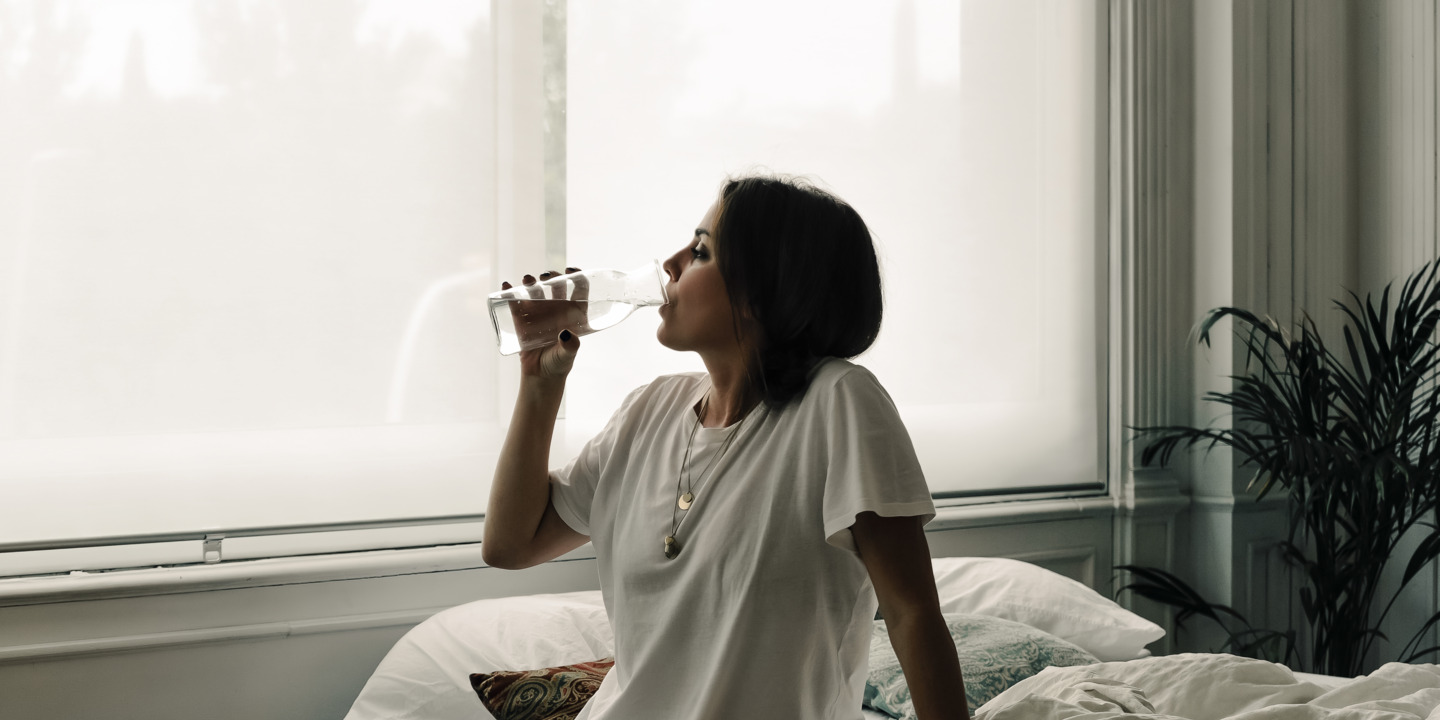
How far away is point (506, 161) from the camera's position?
222cm

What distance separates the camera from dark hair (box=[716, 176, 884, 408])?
1.10m

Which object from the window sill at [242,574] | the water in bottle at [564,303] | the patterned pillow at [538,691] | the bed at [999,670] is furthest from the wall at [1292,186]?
the water in bottle at [564,303]

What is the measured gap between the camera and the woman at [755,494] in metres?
0.97

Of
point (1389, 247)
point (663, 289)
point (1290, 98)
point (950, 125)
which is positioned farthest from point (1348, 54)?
point (663, 289)

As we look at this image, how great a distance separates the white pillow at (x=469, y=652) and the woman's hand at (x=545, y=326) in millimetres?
693

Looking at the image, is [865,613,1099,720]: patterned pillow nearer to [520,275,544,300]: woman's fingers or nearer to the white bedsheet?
the white bedsheet

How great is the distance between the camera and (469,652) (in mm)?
1764

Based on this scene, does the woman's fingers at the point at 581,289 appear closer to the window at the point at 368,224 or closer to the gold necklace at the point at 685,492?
the gold necklace at the point at 685,492

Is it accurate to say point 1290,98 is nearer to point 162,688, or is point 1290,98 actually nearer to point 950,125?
point 950,125

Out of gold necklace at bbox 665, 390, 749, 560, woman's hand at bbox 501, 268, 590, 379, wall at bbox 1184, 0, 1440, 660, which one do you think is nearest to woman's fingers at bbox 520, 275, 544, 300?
woman's hand at bbox 501, 268, 590, 379

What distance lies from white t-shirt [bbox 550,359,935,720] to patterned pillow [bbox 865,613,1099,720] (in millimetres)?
695

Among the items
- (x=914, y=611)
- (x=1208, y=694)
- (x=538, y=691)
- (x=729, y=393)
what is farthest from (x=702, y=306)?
(x=1208, y=694)

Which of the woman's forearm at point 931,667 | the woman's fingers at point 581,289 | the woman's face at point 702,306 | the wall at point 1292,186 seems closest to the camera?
the woman's forearm at point 931,667

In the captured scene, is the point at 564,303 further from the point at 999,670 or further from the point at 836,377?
the point at 999,670
